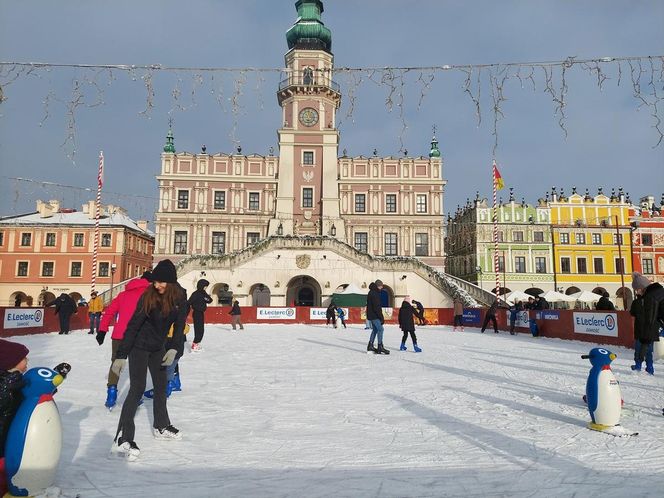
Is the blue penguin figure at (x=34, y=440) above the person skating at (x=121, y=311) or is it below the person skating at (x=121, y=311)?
below

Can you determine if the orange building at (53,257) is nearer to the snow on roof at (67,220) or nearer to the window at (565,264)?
the snow on roof at (67,220)

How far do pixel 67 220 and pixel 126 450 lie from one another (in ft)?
173

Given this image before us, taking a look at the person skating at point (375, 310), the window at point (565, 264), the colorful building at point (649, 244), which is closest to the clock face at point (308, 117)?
the window at point (565, 264)

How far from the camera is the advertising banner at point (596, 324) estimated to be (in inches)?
637

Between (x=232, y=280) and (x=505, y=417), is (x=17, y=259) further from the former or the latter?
(x=505, y=417)

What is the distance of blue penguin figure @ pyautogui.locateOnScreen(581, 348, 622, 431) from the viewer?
5.30m

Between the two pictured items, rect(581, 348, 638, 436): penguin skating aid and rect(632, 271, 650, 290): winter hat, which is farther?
rect(632, 271, 650, 290): winter hat

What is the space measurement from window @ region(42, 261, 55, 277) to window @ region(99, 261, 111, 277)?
177 inches

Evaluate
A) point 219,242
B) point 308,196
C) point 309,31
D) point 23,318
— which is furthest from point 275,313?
point 309,31

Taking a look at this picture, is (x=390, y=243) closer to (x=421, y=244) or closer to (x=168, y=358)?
A: (x=421, y=244)

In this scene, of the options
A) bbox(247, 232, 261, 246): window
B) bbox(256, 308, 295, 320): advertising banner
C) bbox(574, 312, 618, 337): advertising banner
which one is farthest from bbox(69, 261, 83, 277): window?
bbox(574, 312, 618, 337): advertising banner

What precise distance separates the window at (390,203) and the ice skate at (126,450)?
139 feet

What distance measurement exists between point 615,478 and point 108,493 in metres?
4.09

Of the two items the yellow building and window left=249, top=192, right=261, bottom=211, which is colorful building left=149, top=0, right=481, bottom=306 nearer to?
window left=249, top=192, right=261, bottom=211
